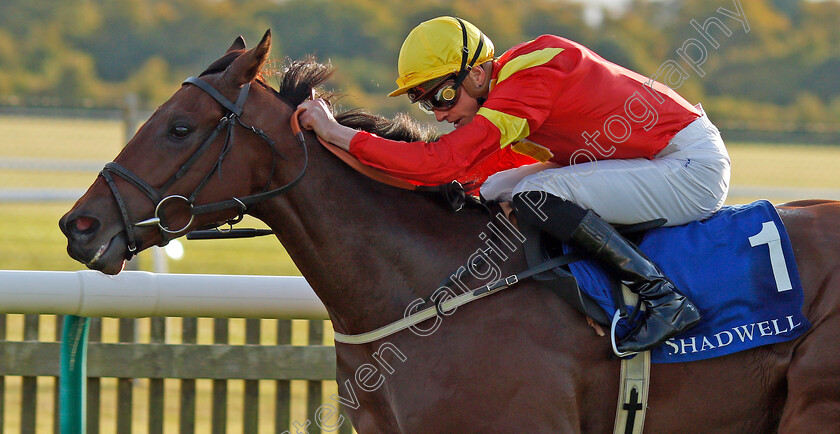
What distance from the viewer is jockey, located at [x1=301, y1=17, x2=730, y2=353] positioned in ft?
9.98

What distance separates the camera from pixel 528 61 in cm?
317

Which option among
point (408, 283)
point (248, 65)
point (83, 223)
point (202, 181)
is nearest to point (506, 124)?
point (408, 283)

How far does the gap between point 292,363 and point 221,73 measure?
5.69 feet

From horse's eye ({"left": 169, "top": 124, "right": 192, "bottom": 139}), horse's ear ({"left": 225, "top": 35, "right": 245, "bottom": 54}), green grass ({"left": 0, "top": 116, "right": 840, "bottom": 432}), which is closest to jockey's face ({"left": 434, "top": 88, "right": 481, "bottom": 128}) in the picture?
horse's ear ({"left": 225, "top": 35, "right": 245, "bottom": 54})

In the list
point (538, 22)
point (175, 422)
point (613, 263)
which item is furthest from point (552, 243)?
point (538, 22)

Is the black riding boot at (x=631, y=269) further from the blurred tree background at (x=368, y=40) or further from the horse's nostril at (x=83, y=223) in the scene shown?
the blurred tree background at (x=368, y=40)

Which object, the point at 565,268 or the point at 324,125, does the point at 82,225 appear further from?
the point at 565,268

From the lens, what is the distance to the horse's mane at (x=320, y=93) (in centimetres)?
323

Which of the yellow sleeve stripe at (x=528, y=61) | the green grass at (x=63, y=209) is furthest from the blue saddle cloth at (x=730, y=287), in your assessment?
the green grass at (x=63, y=209)

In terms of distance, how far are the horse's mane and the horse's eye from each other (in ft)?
0.76

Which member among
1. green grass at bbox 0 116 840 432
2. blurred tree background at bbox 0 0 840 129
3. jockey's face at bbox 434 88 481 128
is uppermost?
blurred tree background at bbox 0 0 840 129

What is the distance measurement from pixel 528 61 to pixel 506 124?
25 cm

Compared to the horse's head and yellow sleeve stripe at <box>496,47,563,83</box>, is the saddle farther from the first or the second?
the horse's head

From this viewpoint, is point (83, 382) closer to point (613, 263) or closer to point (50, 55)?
point (613, 263)
